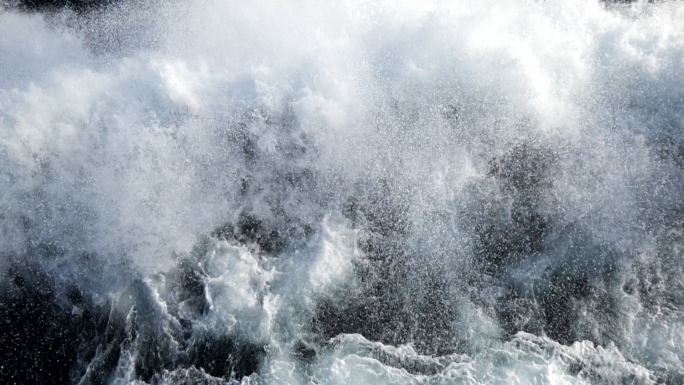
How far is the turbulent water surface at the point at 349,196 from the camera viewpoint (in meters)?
8.64

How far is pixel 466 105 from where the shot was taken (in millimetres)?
11812

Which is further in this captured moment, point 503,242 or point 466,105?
point 466,105

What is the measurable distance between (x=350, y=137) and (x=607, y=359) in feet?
24.4

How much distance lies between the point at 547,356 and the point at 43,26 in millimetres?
17477

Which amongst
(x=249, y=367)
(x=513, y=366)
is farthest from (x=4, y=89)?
(x=513, y=366)

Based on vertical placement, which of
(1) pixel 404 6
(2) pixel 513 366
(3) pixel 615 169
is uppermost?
(1) pixel 404 6

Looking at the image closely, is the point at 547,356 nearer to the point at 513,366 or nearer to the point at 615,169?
the point at 513,366

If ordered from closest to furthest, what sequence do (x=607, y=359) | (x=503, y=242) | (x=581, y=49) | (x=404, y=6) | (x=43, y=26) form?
(x=607, y=359), (x=503, y=242), (x=581, y=49), (x=404, y=6), (x=43, y=26)

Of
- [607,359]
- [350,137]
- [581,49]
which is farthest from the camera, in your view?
[581,49]

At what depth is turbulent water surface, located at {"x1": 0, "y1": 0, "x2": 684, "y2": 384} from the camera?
8641 mm

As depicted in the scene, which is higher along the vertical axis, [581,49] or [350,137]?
[581,49]

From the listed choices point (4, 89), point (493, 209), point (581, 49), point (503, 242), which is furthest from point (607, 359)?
point (4, 89)

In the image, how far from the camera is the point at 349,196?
34.8ft

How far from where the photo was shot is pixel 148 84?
1207cm
